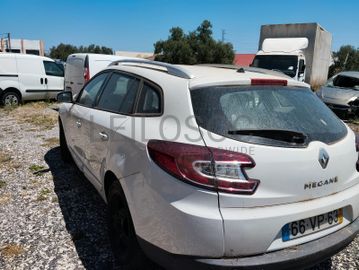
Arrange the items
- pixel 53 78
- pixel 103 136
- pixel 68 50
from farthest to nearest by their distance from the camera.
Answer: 1. pixel 68 50
2. pixel 53 78
3. pixel 103 136

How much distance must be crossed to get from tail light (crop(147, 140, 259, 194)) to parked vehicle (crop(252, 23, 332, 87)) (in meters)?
12.3

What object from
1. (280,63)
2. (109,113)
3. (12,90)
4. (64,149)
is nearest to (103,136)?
(109,113)

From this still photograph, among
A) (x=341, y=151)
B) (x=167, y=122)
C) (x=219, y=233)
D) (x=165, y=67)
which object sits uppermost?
(x=165, y=67)

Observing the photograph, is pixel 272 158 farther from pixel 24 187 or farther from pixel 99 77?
pixel 24 187

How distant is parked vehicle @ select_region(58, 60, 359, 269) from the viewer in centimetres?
202

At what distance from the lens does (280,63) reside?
13953 mm

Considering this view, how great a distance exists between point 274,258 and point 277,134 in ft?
2.46

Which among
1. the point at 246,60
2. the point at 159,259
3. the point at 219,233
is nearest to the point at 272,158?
the point at 219,233

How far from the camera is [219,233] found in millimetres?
1987

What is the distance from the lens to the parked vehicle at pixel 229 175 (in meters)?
2.02

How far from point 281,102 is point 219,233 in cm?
110

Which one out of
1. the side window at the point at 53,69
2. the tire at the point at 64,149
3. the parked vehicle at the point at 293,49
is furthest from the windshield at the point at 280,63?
the tire at the point at 64,149

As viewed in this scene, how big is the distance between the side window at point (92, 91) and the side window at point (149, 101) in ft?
3.98

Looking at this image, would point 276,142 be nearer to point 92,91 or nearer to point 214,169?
point 214,169
